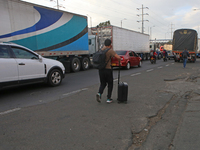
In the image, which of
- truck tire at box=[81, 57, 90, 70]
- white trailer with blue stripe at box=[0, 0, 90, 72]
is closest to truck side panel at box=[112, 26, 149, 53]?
truck tire at box=[81, 57, 90, 70]

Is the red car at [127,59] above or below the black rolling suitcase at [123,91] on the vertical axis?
above

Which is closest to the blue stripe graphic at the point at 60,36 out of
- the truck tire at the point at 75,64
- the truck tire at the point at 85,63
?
the truck tire at the point at 75,64

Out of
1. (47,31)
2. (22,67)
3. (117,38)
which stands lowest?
(22,67)

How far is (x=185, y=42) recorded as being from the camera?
22.1 meters

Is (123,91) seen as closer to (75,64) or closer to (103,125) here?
(103,125)

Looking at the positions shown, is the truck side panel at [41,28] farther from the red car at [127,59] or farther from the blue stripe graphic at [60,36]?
the red car at [127,59]

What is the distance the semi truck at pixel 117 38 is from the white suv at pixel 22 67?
972cm

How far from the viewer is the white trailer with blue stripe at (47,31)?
9.12 m

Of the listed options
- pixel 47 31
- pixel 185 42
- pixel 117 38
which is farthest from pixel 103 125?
pixel 185 42

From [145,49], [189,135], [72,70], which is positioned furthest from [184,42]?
[189,135]

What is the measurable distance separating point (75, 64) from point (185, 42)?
1499 cm

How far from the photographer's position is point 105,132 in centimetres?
340

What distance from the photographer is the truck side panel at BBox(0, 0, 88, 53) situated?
9.08 m

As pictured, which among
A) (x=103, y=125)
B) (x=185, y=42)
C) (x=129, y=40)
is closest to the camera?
(x=103, y=125)
